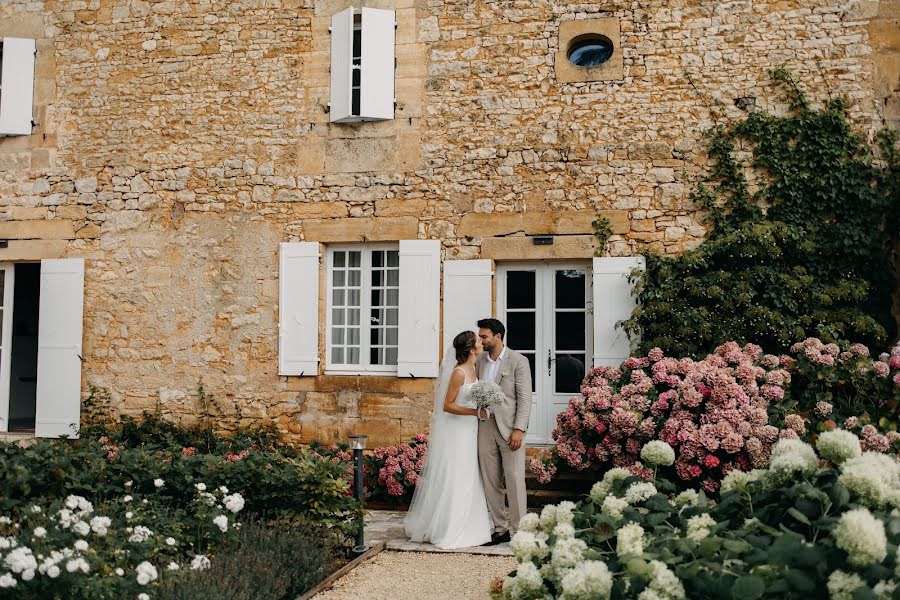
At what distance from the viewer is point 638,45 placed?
26.3ft

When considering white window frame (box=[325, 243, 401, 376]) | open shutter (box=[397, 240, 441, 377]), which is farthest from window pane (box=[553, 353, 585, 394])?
white window frame (box=[325, 243, 401, 376])

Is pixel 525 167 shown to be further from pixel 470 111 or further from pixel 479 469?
pixel 479 469

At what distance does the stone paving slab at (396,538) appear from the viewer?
5.58 meters

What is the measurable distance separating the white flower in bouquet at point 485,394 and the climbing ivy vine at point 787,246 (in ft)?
7.07

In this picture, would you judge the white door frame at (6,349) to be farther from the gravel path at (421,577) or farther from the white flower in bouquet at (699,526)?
the white flower in bouquet at (699,526)

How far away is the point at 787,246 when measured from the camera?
7.48 meters

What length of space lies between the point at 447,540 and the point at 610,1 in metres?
5.37

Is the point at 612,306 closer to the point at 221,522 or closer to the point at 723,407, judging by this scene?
the point at 723,407

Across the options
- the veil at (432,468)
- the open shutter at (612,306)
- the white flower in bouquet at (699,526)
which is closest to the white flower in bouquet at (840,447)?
the white flower in bouquet at (699,526)

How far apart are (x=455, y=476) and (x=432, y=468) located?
0.69 feet

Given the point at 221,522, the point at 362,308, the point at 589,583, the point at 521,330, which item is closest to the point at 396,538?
the point at 221,522

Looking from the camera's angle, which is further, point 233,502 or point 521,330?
point 521,330

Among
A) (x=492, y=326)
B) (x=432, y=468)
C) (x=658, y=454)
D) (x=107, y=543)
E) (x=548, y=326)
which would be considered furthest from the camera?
(x=548, y=326)

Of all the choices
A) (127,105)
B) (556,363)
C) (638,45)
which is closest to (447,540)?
(556,363)
